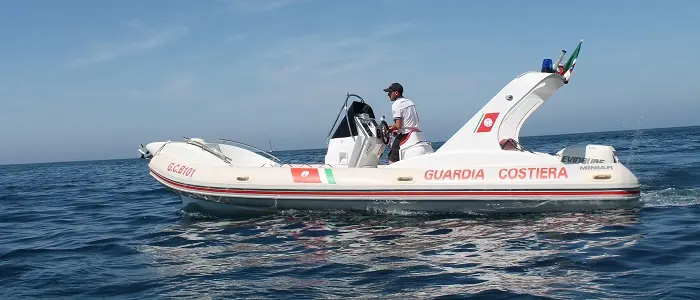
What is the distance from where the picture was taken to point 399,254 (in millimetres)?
5754

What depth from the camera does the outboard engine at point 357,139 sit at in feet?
30.4

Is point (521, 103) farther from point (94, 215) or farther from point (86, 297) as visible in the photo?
point (94, 215)

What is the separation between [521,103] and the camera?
26.5ft

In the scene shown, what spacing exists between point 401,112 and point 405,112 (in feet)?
0.19

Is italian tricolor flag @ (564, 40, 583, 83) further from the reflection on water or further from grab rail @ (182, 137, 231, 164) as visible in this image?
grab rail @ (182, 137, 231, 164)

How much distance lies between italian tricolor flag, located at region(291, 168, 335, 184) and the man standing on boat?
1.17 m

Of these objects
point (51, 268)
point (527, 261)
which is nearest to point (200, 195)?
point (51, 268)

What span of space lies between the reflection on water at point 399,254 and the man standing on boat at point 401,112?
143 cm

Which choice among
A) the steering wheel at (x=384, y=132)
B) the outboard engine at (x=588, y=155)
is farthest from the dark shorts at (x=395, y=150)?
the outboard engine at (x=588, y=155)

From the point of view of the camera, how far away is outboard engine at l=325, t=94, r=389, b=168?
927 centimetres

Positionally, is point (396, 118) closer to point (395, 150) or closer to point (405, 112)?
point (405, 112)

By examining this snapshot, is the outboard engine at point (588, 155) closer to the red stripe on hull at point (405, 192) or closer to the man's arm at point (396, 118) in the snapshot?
the red stripe on hull at point (405, 192)

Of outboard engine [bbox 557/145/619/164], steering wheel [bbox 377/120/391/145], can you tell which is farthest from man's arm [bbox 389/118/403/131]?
outboard engine [bbox 557/145/619/164]

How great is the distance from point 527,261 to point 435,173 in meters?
2.93
